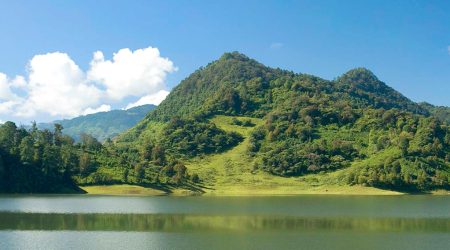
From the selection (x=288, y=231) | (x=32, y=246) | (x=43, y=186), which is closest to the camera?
(x=32, y=246)

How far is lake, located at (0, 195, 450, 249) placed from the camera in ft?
234

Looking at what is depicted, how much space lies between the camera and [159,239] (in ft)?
247

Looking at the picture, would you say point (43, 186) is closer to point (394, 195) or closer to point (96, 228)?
point (96, 228)

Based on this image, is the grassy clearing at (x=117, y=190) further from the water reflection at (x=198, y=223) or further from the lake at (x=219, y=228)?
the water reflection at (x=198, y=223)

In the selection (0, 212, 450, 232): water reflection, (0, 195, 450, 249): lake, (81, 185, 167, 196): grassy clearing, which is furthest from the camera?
(81, 185, 167, 196): grassy clearing

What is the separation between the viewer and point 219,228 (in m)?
88.1

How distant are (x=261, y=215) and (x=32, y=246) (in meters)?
56.4

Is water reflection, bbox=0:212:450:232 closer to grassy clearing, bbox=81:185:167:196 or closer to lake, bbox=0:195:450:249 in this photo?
lake, bbox=0:195:450:249

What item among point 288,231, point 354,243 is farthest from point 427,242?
point 288,231

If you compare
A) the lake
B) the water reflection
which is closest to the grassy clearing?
the lake

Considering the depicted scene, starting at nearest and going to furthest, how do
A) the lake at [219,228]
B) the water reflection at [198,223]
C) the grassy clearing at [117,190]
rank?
the lake at [219,228] → the water reflection at [198,223] → the grassy clearing at [117,190]

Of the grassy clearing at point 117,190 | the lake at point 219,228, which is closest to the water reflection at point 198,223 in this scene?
the lake at point 219,228

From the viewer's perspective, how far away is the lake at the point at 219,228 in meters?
71.2

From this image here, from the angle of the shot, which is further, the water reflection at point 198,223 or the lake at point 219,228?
the water reflection at point 198,223
